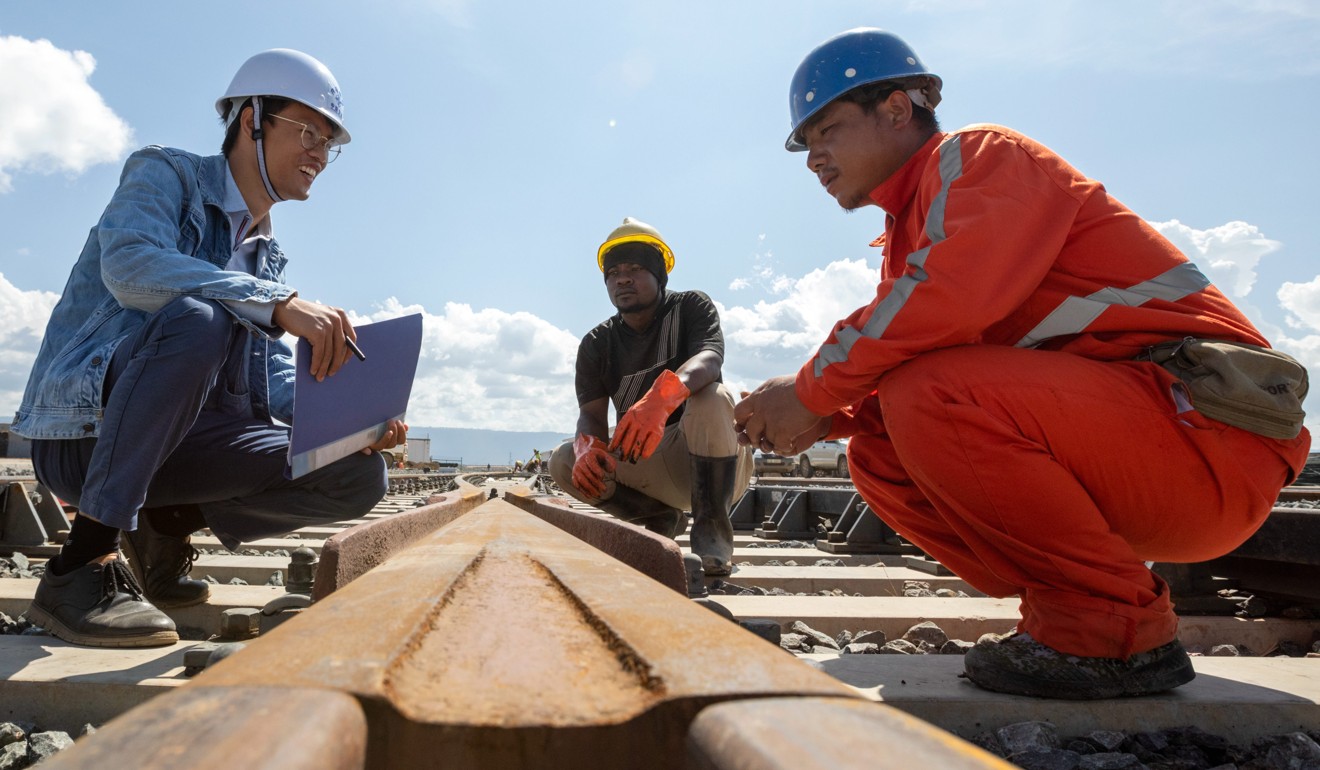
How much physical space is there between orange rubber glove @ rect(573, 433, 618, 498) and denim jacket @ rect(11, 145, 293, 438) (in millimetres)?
1638

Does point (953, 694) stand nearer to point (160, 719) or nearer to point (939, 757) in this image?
point (939, 757)

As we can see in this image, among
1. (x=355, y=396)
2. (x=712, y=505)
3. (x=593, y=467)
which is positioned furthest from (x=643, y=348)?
(x=355, y=396)

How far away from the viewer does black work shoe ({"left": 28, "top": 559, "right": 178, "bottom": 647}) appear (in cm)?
199

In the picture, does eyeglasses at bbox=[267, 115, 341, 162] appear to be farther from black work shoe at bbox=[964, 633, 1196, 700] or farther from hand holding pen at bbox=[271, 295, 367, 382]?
black work shoe at bbox=[964, 633, 1196, 700]

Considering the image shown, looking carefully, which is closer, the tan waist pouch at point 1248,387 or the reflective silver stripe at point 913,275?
the tan waist pouch at point 1248,387

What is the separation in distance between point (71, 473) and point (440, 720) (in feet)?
7.26

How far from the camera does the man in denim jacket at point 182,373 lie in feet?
6.87

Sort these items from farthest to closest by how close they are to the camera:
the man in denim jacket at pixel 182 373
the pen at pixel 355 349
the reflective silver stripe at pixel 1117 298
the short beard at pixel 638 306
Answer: the short beard at pixel 638 306, the pen at pixel 355 349, the man in denim jacket at pixel 182 373, the reflective silver stripe at pixel 1117 298

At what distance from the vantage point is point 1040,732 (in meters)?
1.48

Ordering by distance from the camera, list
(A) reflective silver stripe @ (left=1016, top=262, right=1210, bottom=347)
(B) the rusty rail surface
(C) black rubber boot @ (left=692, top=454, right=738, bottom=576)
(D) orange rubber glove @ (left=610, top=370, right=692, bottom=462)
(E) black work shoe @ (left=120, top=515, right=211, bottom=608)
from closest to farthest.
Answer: (B) the rusty rail surface → (A) reflective silver stripe @ (left=1016, top=262, right=1210, bottom=347) → (E) black work shoe @ (left=120, top=515, right=211, bottom=608) → (D) orange rubber glove @ (left=610, top=370, right=692, bottom=462) → (C) black rubber boot @ (left=692, top=454, right=738, bottom=576)

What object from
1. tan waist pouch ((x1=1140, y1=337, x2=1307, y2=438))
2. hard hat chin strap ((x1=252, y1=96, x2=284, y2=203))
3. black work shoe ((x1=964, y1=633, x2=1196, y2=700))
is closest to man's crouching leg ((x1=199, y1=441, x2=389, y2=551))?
hard hat chin strap ((x1=252, y1=96, x2=284, y2=203))

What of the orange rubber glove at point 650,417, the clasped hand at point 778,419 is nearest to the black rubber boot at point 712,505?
the orange rubber glove at point 650,417

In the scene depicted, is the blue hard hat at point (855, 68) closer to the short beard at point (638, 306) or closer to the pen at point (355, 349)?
the pen at point (355, 349)

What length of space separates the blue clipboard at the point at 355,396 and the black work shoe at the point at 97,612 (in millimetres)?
496
